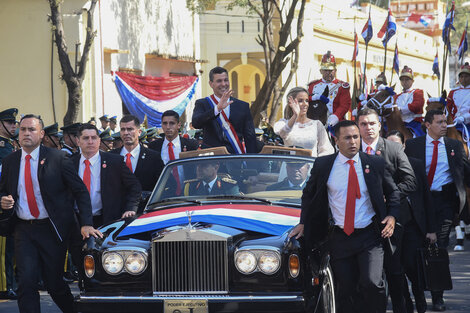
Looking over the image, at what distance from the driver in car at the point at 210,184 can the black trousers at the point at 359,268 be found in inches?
54.4

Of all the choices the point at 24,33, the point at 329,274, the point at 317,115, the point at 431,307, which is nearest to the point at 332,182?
the point at 329,274

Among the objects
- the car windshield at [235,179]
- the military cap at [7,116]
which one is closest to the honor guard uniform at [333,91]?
the military cap at [7,116]

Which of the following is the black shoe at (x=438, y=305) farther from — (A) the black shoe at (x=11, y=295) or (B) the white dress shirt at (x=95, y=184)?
(A) the black shoe at (x=11, y=295)

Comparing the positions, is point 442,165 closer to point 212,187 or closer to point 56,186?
point 212,187

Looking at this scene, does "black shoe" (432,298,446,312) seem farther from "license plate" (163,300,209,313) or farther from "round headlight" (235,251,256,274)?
"license plate" (163,300,209,313)

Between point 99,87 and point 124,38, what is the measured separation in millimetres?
2630

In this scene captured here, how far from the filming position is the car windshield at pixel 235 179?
29.9 feet

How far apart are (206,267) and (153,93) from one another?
24217 millimetres

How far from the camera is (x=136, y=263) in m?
7.76

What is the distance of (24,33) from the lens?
27.3 metres

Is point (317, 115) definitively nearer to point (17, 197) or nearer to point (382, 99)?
point (382, 99)

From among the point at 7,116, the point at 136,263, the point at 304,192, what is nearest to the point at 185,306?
the point at 136,263

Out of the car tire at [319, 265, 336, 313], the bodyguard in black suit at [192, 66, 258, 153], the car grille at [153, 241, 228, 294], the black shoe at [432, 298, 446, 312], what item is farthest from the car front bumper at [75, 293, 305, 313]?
the bodyguard in black suit at [192, 66, 258, 153]

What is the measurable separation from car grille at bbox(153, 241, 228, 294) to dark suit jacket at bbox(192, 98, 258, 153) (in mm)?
3885
